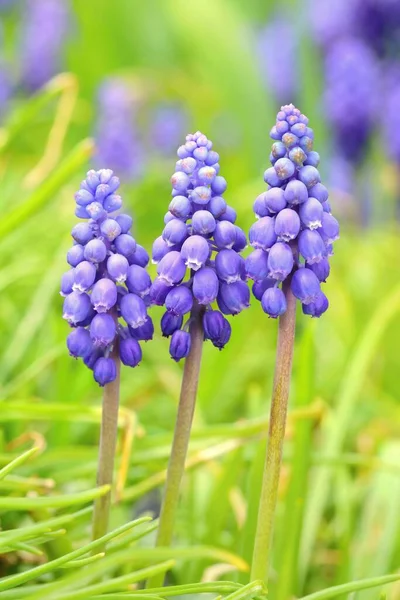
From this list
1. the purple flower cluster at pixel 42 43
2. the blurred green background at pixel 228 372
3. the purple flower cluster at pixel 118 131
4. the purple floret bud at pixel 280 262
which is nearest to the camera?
the purple floret bud at pixel 280 262

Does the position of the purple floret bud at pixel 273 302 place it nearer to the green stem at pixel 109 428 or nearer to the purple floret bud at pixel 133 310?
the purple floret bud at pixel 133 310

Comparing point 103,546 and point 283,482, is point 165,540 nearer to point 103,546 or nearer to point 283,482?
point 103,546

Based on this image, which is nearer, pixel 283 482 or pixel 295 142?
pixel 295 142

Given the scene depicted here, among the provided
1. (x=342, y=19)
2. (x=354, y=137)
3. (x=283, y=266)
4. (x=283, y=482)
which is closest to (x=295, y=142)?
(x=283, y=266)

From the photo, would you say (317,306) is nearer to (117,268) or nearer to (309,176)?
(309,176)

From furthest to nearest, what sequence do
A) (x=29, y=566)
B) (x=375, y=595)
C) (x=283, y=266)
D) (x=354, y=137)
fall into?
(x=354, y=137) < (x=29, y=566) < (x=375, y=595) < (x=283, y=266)

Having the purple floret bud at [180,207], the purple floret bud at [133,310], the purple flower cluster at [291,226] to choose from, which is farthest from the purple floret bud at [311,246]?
the purple floret bud at [133,310]
